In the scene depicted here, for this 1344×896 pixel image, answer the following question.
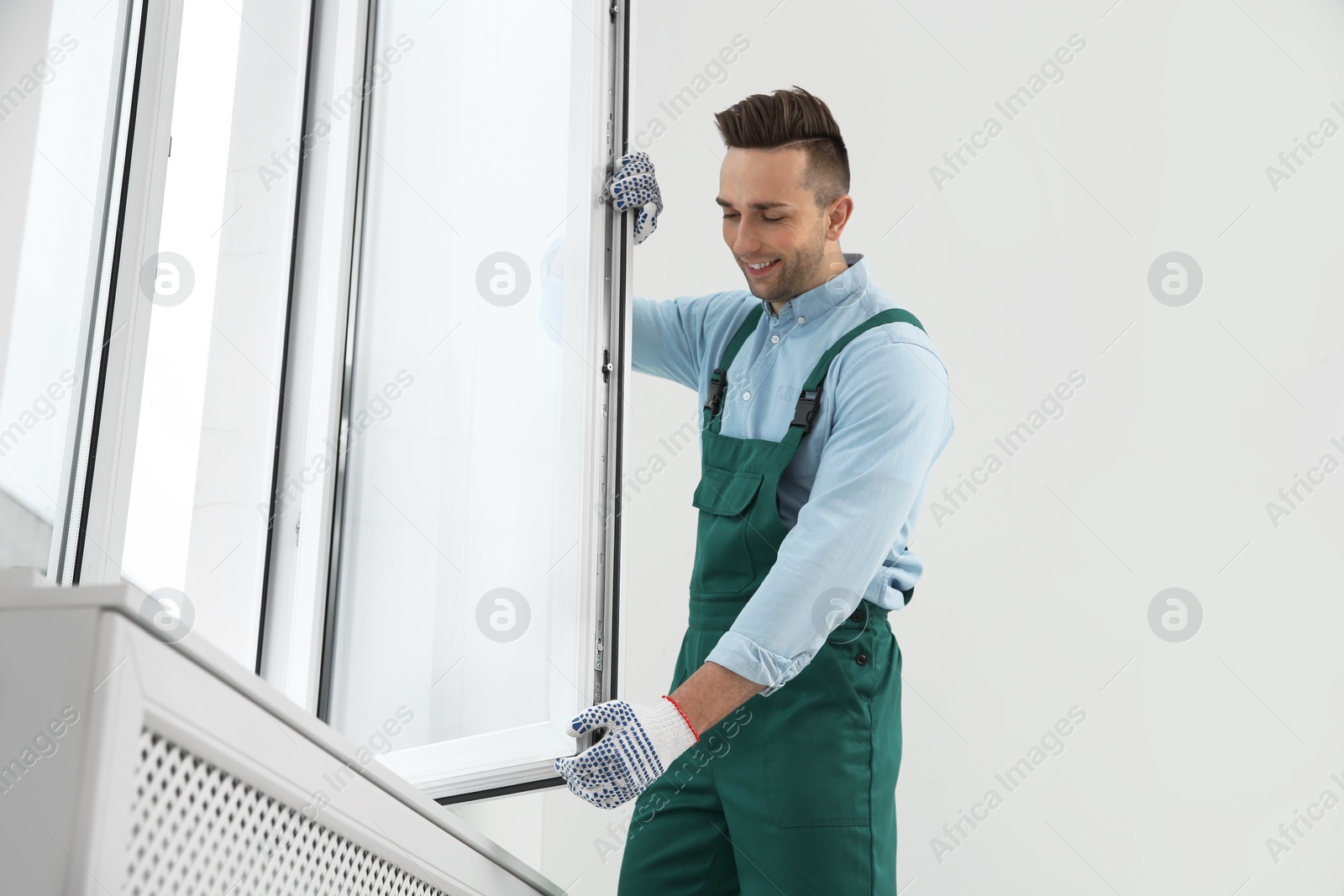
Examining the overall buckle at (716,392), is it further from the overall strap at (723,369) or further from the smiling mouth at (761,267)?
the smiling mouth at (761,267)

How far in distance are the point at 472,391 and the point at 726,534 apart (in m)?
0.47

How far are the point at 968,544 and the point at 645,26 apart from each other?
1497 mm

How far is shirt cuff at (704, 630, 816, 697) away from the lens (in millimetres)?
1161

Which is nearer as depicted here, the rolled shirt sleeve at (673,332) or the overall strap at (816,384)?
the overall strap at (816,384)

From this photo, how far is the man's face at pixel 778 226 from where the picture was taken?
58.2 inches

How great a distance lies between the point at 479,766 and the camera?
4.28ft

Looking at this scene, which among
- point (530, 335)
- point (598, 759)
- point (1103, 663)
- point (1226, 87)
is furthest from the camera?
point (1226, 87)

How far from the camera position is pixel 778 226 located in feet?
4.87

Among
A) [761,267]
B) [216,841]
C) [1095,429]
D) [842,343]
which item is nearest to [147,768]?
[216,841]

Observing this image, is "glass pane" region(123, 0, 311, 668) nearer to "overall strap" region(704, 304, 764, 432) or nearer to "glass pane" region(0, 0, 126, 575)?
"glass pane" region(0, 0, 126, 575)

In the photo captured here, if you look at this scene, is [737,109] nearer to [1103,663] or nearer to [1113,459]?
[1113,459]

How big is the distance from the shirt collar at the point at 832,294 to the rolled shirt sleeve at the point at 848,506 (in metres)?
0.14

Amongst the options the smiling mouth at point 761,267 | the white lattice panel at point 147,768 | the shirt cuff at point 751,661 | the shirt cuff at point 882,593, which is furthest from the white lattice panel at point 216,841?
the smiling mouth at point 761,267

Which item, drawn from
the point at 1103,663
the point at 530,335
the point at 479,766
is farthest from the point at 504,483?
the point at 1103,663
